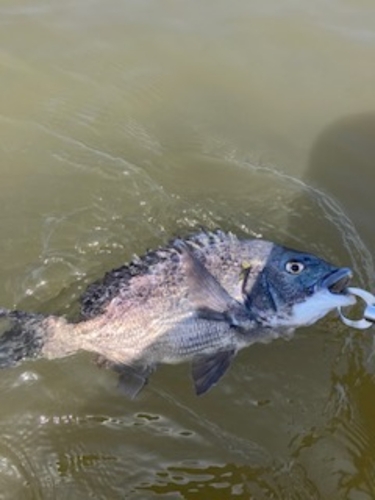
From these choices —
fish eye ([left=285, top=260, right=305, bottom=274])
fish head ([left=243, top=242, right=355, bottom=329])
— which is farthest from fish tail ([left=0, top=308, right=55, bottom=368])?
fish eye ([left=285, top=260, right=305, bottom=274])

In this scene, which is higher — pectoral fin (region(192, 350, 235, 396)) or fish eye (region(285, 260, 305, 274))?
fish eye (region(285, 260, 305, 274))

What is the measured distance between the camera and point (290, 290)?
139 inches

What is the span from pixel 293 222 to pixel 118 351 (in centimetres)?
168

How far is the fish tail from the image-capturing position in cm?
346

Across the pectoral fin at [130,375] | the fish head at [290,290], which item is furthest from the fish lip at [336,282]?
the pectoral fin at [130,375]

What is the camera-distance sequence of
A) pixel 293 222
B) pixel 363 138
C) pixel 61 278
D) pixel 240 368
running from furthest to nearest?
pixel 363 138 < pixel 293 222 < pixel 61 278 < pixel 240 368

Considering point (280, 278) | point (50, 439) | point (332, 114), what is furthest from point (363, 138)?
point (50, 439)

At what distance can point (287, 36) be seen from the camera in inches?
243

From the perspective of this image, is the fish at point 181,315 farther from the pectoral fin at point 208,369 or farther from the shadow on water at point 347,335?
the shadow on water at point 347,335

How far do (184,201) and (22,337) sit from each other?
1.65m

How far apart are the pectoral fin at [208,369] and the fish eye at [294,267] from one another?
49 centimetres

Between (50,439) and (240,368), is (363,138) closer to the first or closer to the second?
(240,368)

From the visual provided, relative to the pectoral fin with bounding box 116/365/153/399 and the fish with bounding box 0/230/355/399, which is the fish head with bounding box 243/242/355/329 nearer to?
the fish with bounding box 0/230/355/399

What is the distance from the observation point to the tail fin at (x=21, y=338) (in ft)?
11.3
